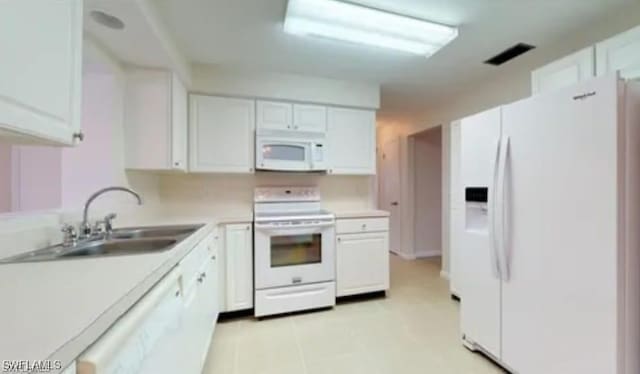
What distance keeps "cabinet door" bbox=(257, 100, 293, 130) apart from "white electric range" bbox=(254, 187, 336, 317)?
0.91 m

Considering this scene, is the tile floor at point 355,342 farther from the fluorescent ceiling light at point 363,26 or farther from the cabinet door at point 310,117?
the fluorescent ceiling light at point 363,26

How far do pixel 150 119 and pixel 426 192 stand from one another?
160 inches

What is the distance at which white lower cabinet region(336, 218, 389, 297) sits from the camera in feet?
9.46

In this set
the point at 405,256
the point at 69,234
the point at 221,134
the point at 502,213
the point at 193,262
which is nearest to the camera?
the point at 69,234

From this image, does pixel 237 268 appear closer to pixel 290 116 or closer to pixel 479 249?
pixel 290 116

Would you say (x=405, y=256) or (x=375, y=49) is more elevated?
(x=375, y=49)

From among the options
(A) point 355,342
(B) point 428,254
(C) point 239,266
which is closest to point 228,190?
(C) point 239,266

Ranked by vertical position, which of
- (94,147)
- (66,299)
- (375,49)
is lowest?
(66,299)

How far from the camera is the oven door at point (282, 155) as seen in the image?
9.41 ft

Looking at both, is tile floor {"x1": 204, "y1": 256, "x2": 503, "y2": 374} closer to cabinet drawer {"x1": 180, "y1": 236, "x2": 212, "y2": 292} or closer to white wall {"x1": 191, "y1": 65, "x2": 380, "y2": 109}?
cabinet drawer {"x1": 180, "y1": 236, "x2": 212, "y2": 292}

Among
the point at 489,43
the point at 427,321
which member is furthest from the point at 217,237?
the point at 489,43

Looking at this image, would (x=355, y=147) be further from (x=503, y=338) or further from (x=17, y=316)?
(x=17, y=316)

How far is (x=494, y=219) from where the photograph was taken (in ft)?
5.81

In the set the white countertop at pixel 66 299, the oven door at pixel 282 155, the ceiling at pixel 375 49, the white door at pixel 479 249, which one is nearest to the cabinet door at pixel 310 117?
the oven door at pixel 282 155
